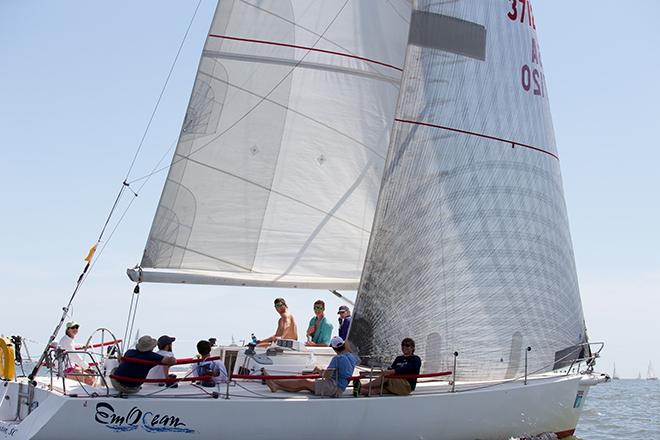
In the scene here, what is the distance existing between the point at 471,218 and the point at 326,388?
290 cm

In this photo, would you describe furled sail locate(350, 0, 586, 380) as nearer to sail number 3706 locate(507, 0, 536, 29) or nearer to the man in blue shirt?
sail number 3706 locate(507, 0, 536, 29)

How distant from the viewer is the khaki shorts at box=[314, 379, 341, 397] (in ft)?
29.3

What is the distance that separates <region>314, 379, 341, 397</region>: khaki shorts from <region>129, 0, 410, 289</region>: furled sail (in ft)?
7.51

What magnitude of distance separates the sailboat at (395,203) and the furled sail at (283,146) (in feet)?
0.07

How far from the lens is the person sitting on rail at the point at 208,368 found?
29.3 feet

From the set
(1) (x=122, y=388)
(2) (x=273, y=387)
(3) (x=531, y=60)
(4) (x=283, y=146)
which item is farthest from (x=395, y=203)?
(1) (x=122, y=388)

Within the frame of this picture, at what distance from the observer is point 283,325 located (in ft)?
35.5

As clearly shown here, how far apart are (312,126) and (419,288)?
2.76 metres

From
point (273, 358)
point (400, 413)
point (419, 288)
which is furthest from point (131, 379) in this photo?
point (419, 288)

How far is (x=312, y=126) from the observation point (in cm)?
1148

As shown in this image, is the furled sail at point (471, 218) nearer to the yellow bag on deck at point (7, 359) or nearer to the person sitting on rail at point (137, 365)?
the person sitting on rail at point (137, 365)

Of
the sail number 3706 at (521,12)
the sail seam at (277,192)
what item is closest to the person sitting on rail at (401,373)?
the sail seam at (277,192)

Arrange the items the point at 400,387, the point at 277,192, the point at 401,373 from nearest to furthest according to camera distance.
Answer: the point at 400,387, the point at 401,373, the point at 277,192

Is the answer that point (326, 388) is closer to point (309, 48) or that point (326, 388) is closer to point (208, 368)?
point (208, 368)
